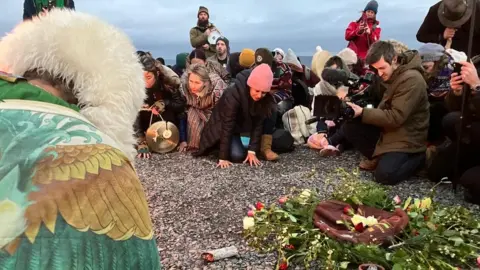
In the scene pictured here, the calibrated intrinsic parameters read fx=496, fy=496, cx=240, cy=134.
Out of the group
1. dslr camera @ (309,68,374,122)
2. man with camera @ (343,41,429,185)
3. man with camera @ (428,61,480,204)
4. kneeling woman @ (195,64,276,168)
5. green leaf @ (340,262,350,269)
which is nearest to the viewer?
green leaf @ (340,262,350,269)

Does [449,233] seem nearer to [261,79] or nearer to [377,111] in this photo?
[377,111]

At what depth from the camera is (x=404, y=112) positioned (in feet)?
13.0

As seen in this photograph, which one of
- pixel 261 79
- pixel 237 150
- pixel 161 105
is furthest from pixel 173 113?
pixel 261 79

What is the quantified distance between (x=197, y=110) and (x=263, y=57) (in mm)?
1097

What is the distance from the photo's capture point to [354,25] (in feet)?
23.3

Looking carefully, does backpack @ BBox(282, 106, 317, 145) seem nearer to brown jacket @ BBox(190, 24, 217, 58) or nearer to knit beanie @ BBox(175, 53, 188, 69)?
brown jacket @ BBox(190, 24, 217, 58)

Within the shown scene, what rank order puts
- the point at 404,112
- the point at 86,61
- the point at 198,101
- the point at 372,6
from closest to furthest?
1. the point at 86,61
2. the point at 404,112
3. the point at 198,101
4. the point at 372,6

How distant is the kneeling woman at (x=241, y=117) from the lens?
4.48 meters

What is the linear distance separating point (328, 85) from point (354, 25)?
7.26ft

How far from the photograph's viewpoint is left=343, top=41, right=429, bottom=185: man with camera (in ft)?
13.0

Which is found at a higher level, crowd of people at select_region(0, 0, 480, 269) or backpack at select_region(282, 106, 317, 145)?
crowd of people at select_region(0, 0, 480, 269)

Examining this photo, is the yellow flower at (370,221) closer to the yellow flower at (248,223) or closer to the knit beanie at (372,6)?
the yellow flower at (248,223)

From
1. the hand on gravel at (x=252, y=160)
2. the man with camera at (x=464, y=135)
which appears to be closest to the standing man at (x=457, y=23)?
the man with camera at (x=464, y=135)

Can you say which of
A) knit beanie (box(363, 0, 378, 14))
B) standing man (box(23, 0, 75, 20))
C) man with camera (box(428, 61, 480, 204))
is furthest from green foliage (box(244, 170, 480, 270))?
knit beanie (box(363, 0, 378, 14))
